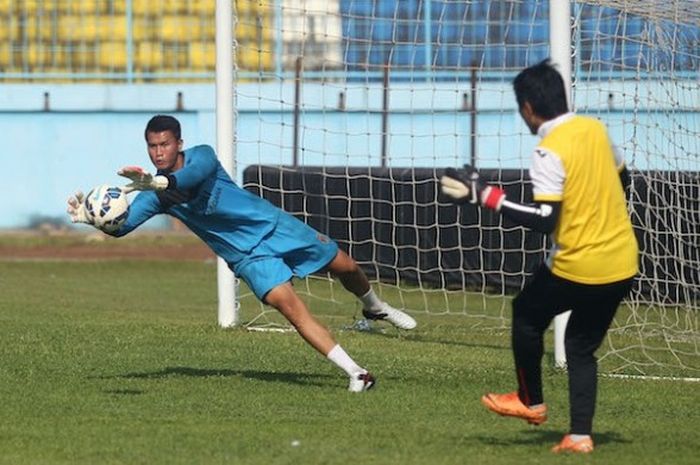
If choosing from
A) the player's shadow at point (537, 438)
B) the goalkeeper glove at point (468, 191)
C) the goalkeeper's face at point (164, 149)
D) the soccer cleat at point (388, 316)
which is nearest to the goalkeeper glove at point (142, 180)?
the goalkeeper's face at point (164, 149)

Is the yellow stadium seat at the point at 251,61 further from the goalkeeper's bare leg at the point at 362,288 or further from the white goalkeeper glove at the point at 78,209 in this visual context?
the white goalkeeper glove at the point at 78,209

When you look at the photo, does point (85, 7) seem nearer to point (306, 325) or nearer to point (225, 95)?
point (225, 95)

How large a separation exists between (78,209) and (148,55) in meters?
17.6

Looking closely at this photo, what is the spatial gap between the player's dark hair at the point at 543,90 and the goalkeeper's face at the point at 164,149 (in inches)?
118

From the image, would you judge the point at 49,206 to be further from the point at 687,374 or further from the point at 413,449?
the point at 413,449

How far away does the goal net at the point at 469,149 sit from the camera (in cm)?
1352

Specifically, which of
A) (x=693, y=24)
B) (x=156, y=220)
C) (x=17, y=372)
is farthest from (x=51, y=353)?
(x=156, y=220)

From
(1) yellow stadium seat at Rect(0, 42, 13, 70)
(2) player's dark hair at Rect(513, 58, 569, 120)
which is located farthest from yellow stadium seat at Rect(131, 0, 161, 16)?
(2) player's dark hair at Rect(513, 58, 569, 120)

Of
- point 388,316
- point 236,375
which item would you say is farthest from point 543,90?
point 388,316

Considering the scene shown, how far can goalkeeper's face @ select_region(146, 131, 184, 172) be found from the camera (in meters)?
10.2

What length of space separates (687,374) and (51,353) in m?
4.47

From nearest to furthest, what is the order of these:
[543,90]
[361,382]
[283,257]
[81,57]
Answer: [543,90] < [361,382] < [283,257] < [81,57]

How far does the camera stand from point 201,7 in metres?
27.0

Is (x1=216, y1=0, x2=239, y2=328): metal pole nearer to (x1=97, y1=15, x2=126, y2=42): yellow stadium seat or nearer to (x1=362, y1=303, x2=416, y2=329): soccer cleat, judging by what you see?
(x1=362, y1=303, x2=416, y2=329): soccer cleat
